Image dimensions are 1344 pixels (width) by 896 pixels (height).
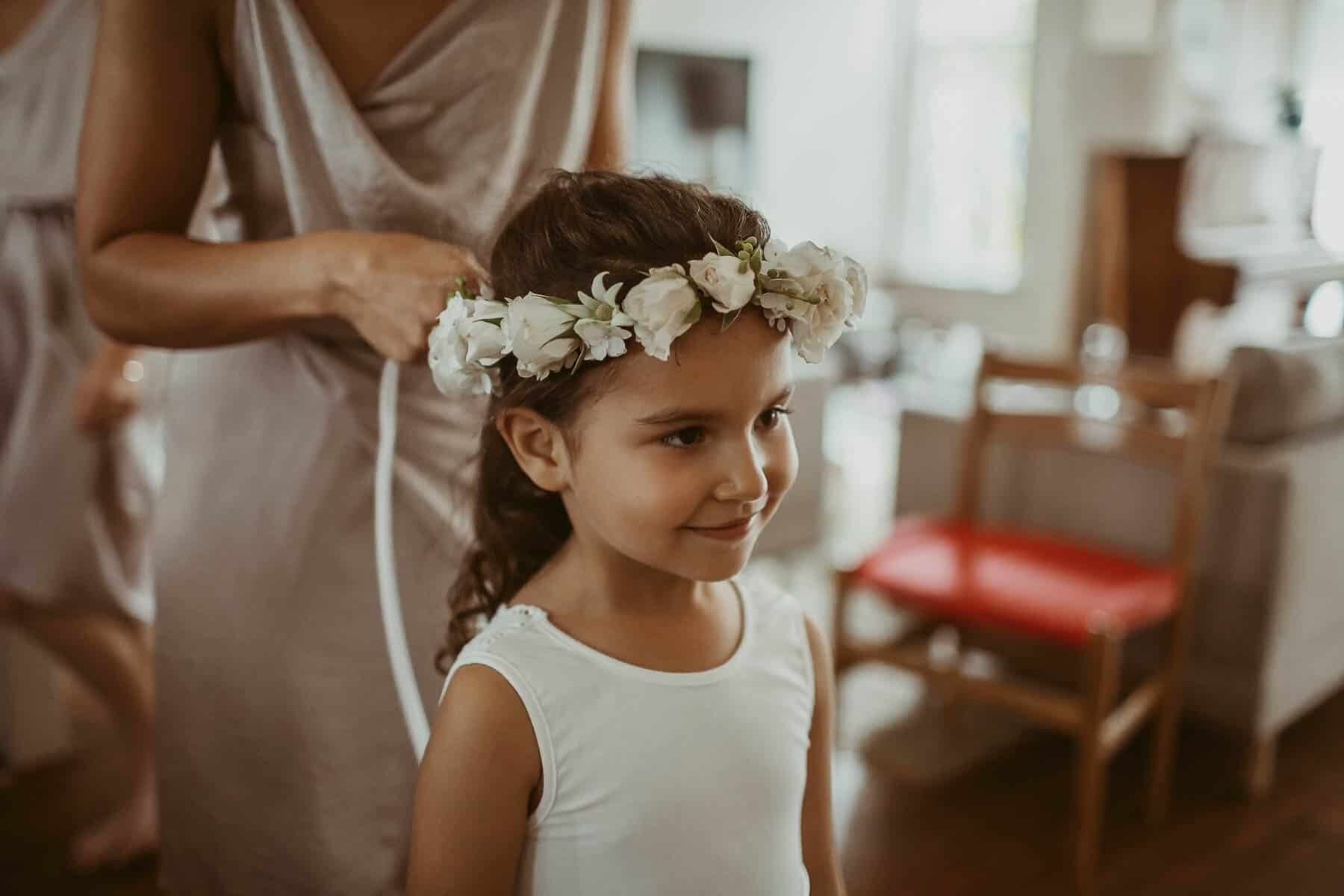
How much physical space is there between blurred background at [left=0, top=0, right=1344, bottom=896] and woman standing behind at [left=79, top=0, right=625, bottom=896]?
0.18m

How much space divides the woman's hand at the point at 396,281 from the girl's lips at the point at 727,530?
238mm

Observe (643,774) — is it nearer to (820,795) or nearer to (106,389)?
(820,795)

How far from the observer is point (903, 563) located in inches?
98.8

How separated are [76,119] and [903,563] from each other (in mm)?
1782

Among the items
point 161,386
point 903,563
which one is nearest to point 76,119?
point 161,386

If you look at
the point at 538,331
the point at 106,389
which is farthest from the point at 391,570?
the point at 106,389

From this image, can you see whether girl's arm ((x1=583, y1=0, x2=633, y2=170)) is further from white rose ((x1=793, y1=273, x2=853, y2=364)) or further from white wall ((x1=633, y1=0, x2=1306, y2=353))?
white wall ((x1=633, y1=0, x2=1306, y2=353))

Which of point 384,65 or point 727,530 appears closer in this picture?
point 727,530

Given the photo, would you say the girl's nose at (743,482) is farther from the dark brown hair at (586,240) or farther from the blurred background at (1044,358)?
the blurred background at (1044,358)

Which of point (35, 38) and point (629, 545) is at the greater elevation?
point (35, 38)

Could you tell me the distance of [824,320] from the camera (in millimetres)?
856

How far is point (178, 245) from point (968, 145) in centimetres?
748

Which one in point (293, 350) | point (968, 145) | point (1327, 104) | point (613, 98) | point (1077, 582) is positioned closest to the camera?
point (293, 350)

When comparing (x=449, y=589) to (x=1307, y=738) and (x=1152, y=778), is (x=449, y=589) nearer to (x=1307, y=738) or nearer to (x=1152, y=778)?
(x=1152, y=778)
